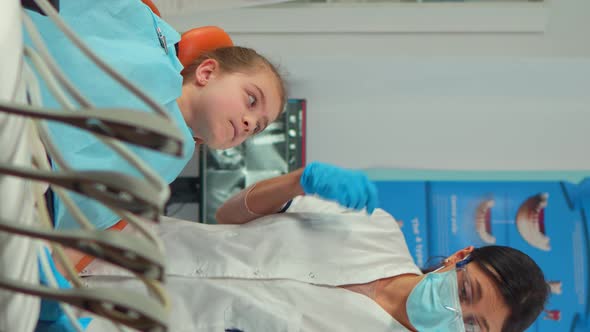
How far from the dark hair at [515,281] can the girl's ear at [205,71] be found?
86 centimetres

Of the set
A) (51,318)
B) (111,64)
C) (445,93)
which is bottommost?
(51,318)

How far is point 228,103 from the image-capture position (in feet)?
4.74

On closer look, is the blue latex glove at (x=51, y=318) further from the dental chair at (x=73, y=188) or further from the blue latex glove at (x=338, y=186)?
the blue latex glove at (x=338, y=186)

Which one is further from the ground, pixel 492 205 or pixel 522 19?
pixel 522 19

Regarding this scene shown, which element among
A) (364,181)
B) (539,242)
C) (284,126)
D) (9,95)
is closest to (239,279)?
(364,181)

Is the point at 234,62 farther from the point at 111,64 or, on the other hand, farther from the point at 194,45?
the point at 111,64

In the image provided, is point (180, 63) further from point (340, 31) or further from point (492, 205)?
point (492, 205)

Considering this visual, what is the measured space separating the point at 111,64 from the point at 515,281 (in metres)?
1.13

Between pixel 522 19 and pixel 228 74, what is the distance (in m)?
1.66

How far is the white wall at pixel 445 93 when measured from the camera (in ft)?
8.45

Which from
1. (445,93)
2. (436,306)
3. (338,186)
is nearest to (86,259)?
(338,186)

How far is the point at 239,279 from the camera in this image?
4.70ft

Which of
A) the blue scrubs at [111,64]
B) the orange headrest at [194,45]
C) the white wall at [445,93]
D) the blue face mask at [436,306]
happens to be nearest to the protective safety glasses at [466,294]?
the blue face mask at [436,306]

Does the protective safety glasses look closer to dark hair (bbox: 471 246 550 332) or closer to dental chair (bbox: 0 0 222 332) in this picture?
dark hair (bbox: 471 246 550 332)
